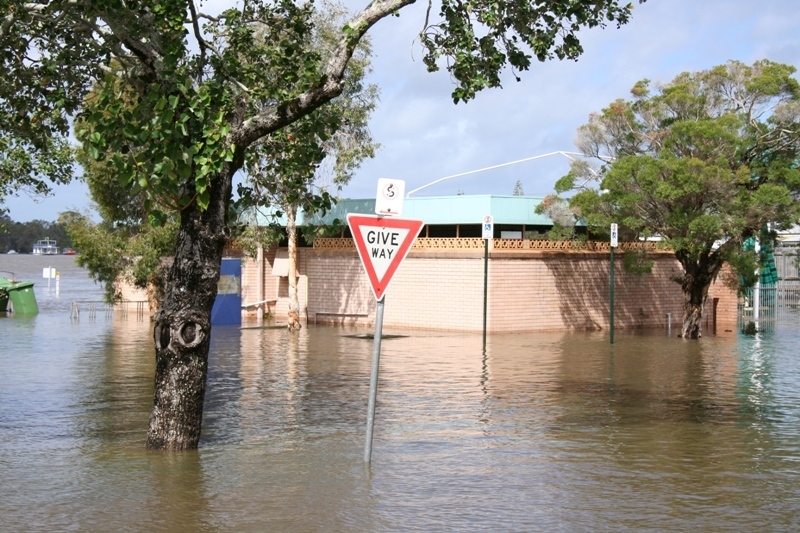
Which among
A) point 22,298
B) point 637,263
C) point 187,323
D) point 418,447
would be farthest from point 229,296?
point 187,323

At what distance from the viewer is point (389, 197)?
1041 centimetres

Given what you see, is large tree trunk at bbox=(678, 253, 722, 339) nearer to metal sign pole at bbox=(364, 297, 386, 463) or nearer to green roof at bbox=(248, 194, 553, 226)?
green roof at bbox=(248, 194, 553, 226)

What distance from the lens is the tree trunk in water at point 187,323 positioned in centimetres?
1119

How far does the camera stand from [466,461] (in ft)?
36.9

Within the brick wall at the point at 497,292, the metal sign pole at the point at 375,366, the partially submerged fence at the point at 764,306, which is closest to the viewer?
the metal sign pole at the point at 375,366

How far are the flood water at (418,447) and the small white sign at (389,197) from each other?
2537 mm

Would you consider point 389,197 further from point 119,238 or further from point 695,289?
point 119,238

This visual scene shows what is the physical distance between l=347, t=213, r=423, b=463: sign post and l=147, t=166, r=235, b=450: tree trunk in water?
5.95 ft

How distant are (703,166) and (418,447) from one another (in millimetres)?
16505

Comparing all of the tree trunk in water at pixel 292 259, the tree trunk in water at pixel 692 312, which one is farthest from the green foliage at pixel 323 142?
the tree trunk in water at pixel 692 312

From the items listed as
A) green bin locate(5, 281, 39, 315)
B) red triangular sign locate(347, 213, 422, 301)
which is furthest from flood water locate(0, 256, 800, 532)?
green bin locate(5, 281, 39, 315)

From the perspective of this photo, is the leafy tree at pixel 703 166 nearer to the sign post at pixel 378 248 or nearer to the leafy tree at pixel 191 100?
the leafy tree at pixel 191 100

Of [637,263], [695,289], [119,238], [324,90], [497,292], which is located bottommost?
[497,292]

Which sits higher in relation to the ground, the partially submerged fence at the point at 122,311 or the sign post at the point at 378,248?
the sign post at the point at 378,248
